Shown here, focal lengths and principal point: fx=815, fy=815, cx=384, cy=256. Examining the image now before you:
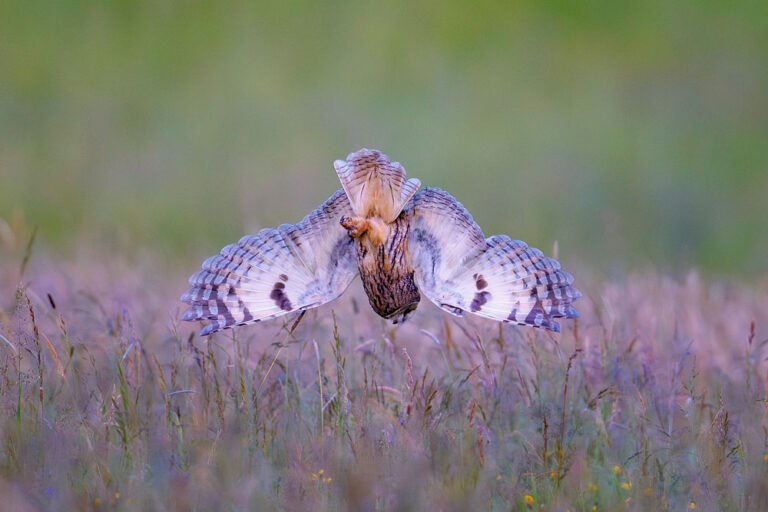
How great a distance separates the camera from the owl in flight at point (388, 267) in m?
3.66

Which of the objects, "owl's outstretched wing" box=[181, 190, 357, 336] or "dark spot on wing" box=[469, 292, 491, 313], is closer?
"dark spot on wing" box=[469, 292, 491, 313]

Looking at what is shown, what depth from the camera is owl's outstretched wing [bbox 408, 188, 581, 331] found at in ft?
11.8

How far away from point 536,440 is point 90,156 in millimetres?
13987

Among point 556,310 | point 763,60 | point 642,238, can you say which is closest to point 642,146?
point 763,60

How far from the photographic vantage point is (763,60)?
17.6 metres

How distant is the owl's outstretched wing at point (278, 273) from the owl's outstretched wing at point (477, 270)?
351 millimetres

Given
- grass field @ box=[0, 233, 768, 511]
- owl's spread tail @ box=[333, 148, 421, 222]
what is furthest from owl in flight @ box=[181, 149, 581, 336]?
grass field @ box=[0, 233, 768, 511]

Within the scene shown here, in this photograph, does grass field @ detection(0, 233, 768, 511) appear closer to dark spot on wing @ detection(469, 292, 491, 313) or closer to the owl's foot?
dark spot on wing @ detection(469, 292, 491, 313)

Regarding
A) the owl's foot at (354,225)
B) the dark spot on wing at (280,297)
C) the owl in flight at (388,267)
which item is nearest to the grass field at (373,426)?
the dark spot on wing at (280,297)

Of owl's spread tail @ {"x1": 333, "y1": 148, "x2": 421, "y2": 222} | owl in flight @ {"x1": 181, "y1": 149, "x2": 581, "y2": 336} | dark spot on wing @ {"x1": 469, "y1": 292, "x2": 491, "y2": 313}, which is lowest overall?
dark spot on wing @ {"x1": 469, "y1": 292, "x2": 491, "y2": 313}

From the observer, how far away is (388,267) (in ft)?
12.2

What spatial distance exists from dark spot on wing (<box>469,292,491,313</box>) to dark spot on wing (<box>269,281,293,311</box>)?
81 centimetres

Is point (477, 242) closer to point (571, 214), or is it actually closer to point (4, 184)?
point (571, 214)

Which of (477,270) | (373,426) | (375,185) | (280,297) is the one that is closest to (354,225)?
(375,185)
